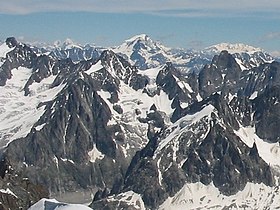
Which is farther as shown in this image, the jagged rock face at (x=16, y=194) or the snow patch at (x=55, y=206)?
the jagged rock face at (x=16, y=194)

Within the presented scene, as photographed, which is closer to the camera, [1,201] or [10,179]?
[1,201]

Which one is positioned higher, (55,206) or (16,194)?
(55,206)

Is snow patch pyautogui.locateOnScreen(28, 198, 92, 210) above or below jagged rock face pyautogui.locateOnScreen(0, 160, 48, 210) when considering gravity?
above

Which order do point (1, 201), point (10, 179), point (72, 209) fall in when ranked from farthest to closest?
1. point (10, 179)
2. point (1, 201)
3. point (72, 209)

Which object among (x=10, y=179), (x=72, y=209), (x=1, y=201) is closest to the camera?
(x=72, y=209)

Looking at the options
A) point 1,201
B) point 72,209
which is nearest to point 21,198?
point 1,201

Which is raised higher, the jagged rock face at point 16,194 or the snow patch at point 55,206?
the snow patch at point 55,206

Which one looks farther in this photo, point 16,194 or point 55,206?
point 16,194

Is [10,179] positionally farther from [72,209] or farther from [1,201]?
[72,209]

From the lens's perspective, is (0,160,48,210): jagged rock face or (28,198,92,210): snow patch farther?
(0,160,48,210): jagged rock face

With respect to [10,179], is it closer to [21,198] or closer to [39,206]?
[21,198]
